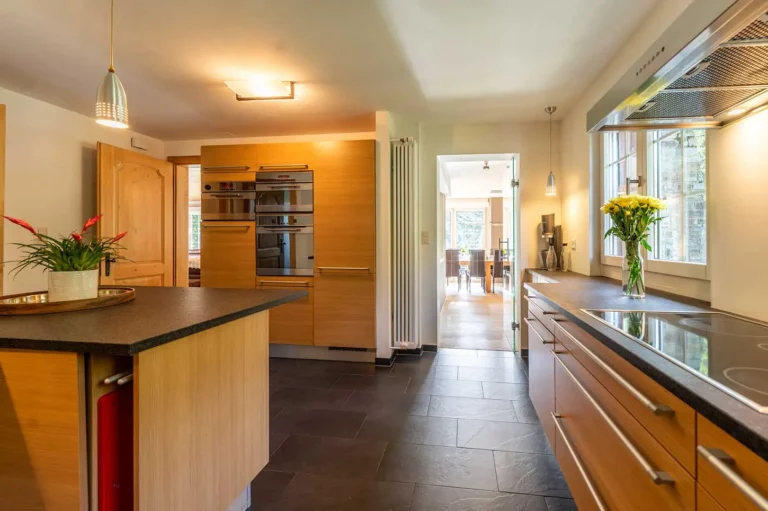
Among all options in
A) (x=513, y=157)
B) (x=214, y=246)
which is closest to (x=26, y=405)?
(x=214, y=246)

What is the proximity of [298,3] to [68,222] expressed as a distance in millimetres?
3137

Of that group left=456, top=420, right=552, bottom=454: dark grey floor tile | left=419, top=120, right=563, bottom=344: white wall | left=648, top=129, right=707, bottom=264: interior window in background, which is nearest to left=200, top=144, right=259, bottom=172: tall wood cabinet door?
left=419, top=120, right=563, bottom=344: white wall

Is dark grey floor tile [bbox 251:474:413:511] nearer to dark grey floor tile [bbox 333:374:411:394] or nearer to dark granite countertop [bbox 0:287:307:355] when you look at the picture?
dark granite countertop [bbox 0:287:307:355]

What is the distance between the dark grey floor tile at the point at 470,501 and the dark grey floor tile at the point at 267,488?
618 millimetres

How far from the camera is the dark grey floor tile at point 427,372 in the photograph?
125 inches

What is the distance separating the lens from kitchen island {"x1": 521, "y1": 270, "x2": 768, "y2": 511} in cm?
62

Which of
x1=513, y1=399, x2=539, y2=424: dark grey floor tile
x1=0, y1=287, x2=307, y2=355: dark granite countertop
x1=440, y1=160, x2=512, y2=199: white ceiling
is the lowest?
x1=513, y1=399, x2=539, y2=424: dark grey floor tile

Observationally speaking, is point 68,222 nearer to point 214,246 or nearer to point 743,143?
point 214,246

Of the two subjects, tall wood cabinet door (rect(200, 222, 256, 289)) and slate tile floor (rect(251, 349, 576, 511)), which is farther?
tall wood cabinet door (rect(200, 222, 256, 289))

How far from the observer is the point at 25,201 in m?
3.12

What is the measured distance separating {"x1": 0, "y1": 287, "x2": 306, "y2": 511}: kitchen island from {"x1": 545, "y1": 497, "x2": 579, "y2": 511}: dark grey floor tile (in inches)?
53.2

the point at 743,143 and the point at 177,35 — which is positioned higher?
the point at 177,35

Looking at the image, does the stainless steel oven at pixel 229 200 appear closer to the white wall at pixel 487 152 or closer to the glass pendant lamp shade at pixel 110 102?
the white wall at pixel 487 152

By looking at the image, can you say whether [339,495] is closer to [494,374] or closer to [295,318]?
[494,374]
